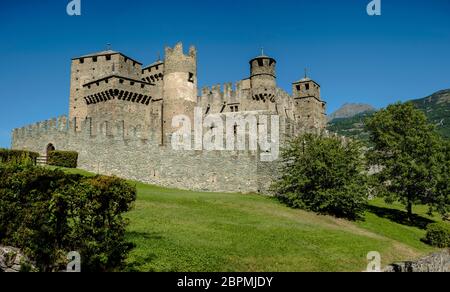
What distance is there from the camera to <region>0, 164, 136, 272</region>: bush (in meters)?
10.6

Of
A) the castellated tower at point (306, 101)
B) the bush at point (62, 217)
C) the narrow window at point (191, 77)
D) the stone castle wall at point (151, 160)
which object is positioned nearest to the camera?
the bush at point (62, 217)

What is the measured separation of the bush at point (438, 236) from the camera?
2384 centimetres

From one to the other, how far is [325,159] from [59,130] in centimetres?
2736

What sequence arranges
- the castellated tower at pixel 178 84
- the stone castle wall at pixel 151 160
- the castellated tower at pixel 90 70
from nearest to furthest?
1. the stone castle wall at pixel 151 160
2. the castellated tower at pixel 178 84
3. the castellated tower at pixel 90 70

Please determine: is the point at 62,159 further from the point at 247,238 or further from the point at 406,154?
the point at 406,154

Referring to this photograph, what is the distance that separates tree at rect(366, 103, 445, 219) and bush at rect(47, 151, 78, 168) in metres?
26.7

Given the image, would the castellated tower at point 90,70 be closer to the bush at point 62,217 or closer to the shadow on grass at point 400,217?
the shadow on grass at point 400,217

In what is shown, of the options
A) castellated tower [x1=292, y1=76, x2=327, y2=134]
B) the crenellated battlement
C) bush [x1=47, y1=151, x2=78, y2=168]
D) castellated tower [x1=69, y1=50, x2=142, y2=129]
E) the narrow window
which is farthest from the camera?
castellated tower [x1=292, y1=76, x2=327, y2=134]

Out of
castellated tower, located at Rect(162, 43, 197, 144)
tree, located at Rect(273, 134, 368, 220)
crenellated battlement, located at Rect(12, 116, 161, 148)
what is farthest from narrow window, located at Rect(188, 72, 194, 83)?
tree, located at Rect(273, 134, 368, 220)

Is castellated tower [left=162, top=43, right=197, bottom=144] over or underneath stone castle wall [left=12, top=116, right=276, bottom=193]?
over

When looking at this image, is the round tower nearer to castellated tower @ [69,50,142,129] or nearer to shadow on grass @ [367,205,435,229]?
castellated tower @ [69,50,142,129]

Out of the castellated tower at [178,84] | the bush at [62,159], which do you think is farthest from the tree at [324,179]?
the bush at [62,159]

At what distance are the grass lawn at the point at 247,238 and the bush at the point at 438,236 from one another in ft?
2.56

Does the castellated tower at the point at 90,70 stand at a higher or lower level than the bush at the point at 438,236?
higher
